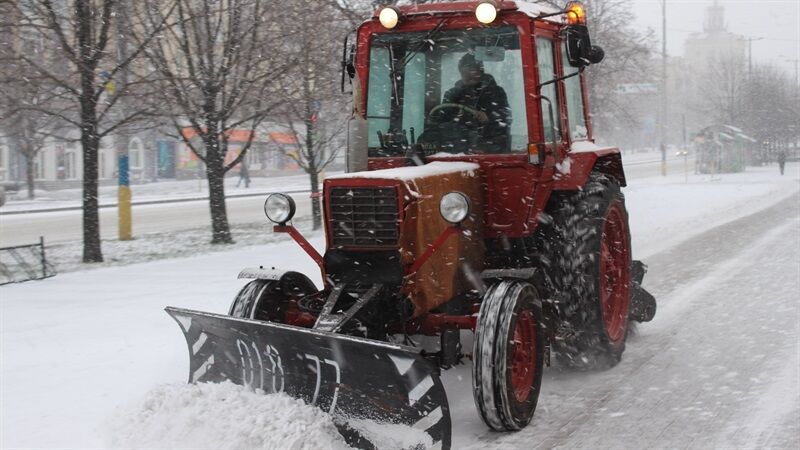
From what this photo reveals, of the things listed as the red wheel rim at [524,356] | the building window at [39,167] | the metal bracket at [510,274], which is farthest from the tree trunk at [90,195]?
the building window at [39,167]

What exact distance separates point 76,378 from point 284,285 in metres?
1.81

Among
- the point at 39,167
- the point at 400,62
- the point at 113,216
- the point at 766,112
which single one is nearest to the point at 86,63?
the point at 400,62

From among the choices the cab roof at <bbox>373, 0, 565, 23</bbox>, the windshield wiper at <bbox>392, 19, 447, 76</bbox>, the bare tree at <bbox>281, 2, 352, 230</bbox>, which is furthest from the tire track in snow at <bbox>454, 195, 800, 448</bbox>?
the bare tree at <bbox>281, 2, 352, 230</bbox>

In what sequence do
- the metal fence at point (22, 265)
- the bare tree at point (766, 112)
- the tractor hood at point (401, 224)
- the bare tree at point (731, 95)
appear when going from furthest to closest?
the bare tree at point (766, 112), the bare tree at point (731, 95), the metal fence at point (22, 265), the tractor hood at point (401, 224)

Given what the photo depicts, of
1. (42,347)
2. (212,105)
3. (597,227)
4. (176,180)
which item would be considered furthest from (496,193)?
(176,180)

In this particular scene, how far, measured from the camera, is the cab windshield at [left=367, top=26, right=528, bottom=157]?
593 cm

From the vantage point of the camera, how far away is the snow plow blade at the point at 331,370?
4328 mm

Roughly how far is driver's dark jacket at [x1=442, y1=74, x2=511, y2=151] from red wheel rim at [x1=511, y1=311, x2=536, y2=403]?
1.29 meters

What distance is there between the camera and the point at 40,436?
5016mm

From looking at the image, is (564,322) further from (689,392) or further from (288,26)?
(288,26)

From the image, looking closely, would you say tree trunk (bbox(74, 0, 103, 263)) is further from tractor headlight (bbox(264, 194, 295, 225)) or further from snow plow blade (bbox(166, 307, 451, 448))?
snow plow blade (bbox(166, 307, 451, 448))

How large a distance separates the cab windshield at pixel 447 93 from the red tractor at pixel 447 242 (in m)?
0.01

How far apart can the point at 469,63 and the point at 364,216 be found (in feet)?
5.07

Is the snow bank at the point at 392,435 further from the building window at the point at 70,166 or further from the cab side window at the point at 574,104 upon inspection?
the building window at the point at 70,166
